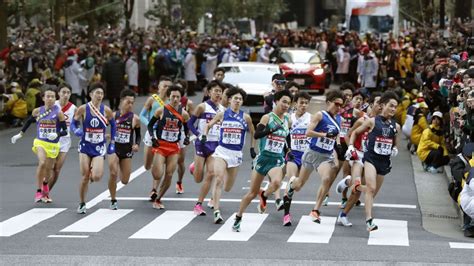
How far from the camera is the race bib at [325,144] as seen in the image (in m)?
16.8

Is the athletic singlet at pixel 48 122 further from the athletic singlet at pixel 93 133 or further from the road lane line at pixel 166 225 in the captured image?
the road lane line at pixel 166 225

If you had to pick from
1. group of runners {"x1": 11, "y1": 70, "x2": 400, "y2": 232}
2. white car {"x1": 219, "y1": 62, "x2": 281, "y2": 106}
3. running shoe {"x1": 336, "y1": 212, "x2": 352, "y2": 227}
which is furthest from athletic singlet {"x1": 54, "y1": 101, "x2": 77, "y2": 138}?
white car {"x1": 219, "y1": 62, "x2": 281, "y2": 106}

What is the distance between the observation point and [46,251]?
1383 cm

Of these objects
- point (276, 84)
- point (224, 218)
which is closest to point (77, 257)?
point (224, 218)

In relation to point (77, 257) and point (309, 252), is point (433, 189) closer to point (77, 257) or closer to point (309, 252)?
point (309, 252)

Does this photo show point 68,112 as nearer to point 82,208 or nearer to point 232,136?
point 82,208

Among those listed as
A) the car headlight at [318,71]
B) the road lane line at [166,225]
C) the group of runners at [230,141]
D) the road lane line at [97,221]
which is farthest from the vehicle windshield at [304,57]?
the road lane line at [166,225]

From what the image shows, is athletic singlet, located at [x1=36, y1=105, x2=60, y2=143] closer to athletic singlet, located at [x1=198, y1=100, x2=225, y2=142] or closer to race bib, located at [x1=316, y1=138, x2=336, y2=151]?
A: athletic singlet, located at [x1=198, y1=100, x2=225, y2=142]

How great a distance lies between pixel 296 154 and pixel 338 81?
31.3m

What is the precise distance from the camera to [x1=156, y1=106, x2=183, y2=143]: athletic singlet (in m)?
17.9

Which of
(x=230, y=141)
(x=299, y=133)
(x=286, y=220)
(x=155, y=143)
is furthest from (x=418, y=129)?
(x=286, y=220)

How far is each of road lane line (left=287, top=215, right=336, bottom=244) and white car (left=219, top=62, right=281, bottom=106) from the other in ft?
44.4

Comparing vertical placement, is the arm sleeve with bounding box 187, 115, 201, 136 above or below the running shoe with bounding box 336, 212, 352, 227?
above

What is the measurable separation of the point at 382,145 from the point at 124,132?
3.70m
